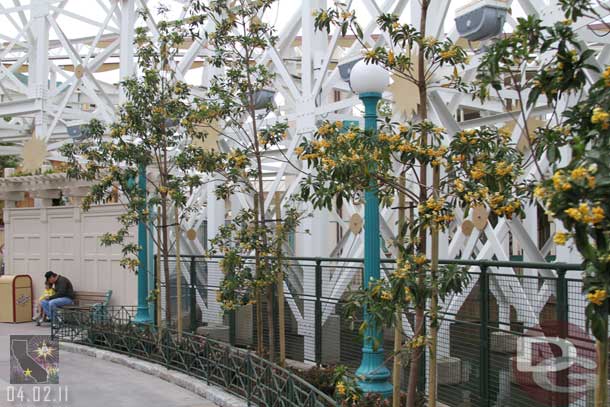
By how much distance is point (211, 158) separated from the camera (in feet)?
33.2

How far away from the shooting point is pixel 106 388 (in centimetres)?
1030

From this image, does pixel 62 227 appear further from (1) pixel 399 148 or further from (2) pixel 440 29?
(1) pixel 399 148

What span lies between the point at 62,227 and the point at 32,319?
89.4 inches

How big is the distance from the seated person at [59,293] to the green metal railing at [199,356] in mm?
1262

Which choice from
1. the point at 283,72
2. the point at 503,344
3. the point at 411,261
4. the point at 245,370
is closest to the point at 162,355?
the point at 245,370

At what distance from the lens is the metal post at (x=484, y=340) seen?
712 centimetres

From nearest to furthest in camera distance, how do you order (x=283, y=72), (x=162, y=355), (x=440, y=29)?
(x=440, y=29) < (x=162, y=355) < (x=283, y=72)

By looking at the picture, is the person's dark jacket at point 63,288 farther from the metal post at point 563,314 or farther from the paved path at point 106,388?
the metal post at point 563,314

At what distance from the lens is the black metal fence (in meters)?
6.25

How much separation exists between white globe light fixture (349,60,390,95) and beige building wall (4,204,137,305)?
32.0 feet

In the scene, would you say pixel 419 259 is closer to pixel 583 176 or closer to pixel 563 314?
pixel 563 314

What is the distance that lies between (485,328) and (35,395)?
18.4 ft

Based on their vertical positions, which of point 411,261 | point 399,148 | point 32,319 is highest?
point 399,148

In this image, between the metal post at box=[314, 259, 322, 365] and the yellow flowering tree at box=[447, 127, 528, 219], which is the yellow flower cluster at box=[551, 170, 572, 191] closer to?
the yellow flowering tree at box=[447, 127, 528, 219]
